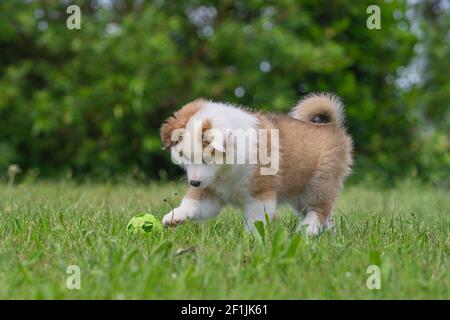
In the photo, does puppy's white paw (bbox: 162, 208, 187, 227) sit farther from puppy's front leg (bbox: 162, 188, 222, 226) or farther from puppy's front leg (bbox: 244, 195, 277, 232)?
puppy's front leg (bbox: 244, 195, 277, 232)

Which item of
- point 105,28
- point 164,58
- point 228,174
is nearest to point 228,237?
point 228,174

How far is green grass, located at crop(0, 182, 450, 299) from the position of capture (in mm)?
2840

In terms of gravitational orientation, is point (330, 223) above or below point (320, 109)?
below

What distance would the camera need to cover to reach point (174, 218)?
4113mm

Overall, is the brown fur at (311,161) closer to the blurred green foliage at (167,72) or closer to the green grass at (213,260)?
the green grass at (213,260)

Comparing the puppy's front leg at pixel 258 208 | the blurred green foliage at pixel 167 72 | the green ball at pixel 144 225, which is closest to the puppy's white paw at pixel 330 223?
the puppy's front leg at pixel 258 208

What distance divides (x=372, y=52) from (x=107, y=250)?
717cm

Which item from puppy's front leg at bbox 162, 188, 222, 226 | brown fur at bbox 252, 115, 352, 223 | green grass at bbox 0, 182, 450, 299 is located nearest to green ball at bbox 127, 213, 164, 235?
green grass at bbox 0, 182, 450, 299

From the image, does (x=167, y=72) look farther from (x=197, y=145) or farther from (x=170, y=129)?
(x=197, y=145)

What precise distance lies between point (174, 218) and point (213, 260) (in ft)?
3.38

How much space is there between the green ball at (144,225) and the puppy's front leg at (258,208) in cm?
51

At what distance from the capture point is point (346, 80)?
30.6 ft

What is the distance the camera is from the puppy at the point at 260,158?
3.90 meters

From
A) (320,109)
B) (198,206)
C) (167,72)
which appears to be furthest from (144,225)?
(167,72)
